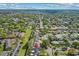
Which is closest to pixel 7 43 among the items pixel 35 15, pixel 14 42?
pixel 14 42

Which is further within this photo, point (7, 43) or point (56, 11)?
point (56, 11)

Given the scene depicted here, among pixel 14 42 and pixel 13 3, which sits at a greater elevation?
pixel 13 3

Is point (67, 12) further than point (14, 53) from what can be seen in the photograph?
Yes

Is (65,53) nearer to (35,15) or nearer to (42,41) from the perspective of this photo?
(42,41)

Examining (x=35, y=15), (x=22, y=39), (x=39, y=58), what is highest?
(x=35, y=15)

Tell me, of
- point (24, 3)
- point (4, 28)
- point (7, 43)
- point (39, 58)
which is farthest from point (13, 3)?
point (39, 58)

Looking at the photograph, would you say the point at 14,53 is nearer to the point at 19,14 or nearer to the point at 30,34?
the point at 30,34

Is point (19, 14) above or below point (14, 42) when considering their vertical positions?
above
